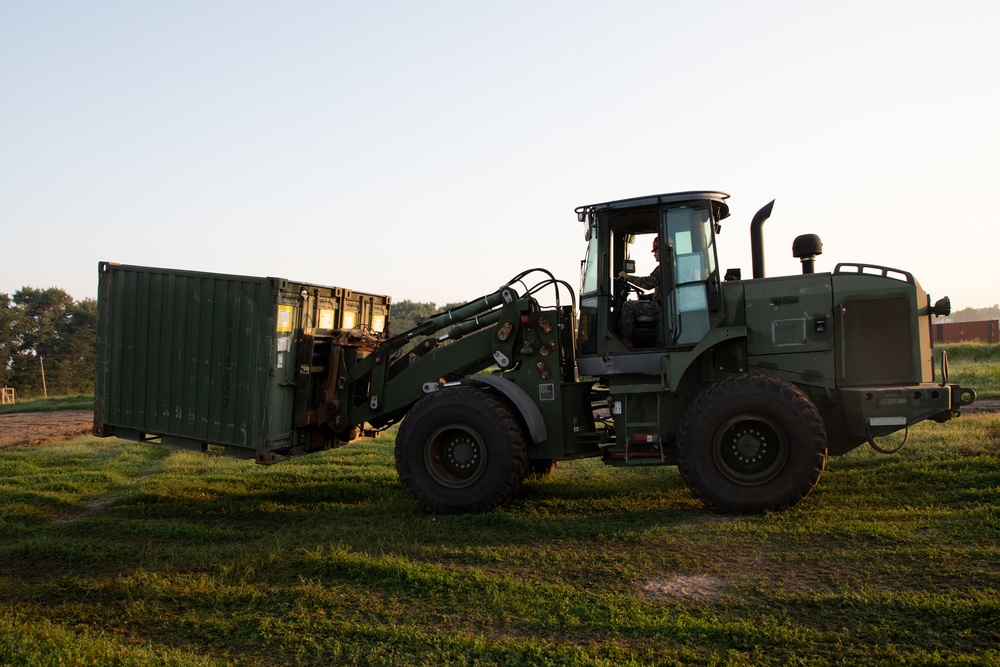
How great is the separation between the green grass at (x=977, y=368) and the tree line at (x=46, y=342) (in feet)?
160

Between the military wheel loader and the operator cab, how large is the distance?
0.02m

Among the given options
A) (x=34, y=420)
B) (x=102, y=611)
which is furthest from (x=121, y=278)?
(x=34, y=420)

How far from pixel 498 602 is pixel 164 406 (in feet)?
19.0

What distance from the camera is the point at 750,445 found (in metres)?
7.70

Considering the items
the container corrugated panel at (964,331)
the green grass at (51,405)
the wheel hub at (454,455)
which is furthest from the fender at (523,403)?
the container corrugated panel at (964,331)

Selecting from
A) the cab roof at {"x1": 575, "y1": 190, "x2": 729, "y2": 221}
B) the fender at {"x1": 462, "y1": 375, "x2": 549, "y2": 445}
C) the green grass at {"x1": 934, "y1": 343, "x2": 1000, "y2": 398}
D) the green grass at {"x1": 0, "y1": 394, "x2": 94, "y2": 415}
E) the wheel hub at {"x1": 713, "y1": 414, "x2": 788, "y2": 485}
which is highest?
the cab roof at {"x1": 575, "y1": 190, "x2": 729, "y2": 221}

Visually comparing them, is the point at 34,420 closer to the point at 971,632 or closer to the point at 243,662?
the point at 243,662

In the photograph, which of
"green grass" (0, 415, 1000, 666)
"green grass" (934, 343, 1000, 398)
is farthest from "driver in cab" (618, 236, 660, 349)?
"green grass" (934, 343, 1000, 398)

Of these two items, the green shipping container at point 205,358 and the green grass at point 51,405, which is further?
the green grass at point 51,405

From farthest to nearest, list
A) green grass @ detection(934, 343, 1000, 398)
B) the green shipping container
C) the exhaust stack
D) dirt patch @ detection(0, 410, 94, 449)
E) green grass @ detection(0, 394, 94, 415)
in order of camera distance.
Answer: green grass @ detection(0, 394, 94, 415)
green grass @ detection(934, 343, 1000, 398)
dirt patch @ detection(0, 410, 94, 449)
the green shipping container
the exhaust stack

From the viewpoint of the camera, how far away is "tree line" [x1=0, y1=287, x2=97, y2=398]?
52.7m

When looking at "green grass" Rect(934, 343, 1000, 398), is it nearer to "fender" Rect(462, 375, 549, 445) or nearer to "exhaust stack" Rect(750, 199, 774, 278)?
"exhaust stack" Rect(750, 199, 774, 278)

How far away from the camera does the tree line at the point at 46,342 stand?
52.7m

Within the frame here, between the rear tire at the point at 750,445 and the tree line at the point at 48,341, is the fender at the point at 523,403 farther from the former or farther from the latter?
the tree line at the point at 48,341
